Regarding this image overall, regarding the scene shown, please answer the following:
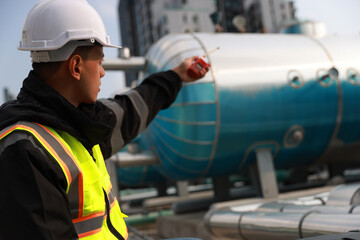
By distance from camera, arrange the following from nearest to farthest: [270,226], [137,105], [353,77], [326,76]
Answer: [137,105] < [270,226] < [326,76] < [353,77]

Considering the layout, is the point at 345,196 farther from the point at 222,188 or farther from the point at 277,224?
the point at 222,188

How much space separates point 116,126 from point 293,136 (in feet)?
21.5

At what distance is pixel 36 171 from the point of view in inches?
55.2

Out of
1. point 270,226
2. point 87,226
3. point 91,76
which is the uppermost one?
point 91,76

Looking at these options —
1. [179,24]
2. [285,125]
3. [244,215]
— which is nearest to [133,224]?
[285,125]

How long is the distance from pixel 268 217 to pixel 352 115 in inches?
212

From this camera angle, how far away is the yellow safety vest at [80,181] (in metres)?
1.54

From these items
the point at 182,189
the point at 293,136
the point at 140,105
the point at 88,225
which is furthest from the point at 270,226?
the point at 182,189

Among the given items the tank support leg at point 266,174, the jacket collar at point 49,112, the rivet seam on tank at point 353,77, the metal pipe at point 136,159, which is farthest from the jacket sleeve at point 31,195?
the rivet seam on tank at point 353,77

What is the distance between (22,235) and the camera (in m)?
1.30

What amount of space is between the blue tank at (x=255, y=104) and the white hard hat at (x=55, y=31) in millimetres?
5821

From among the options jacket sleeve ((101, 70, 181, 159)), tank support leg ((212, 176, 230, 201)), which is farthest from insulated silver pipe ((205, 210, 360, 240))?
tank support leg ((212, 176, 230, 201))

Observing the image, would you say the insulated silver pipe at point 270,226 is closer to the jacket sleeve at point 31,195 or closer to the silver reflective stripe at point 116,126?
the silver reflective stripe at point 116,126

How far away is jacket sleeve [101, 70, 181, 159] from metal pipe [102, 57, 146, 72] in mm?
5963
